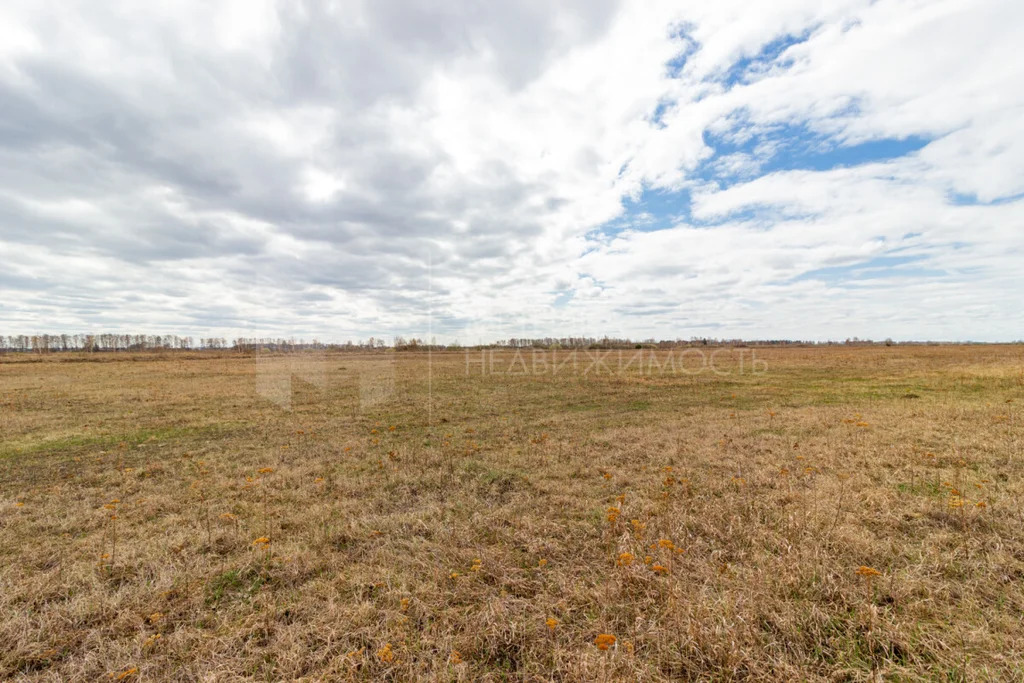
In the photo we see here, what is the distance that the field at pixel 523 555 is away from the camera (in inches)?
137

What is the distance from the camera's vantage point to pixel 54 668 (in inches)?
139

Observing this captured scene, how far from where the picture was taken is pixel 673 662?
3.37 m

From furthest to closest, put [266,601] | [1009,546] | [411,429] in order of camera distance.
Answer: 1. [411,429]
2. [1009,546]
3. [266,601]

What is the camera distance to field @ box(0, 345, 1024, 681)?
3.48 m

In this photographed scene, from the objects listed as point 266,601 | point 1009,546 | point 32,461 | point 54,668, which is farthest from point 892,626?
point 32,461

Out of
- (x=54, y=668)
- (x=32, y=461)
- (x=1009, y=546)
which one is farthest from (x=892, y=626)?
(x=32, y=461)

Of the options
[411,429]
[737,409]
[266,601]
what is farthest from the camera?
[737,409]

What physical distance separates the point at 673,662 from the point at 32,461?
1492 cm

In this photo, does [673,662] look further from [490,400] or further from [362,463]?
[490,400]

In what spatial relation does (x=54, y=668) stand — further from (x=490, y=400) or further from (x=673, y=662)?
(x=490, y=400)

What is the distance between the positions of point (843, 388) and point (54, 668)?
1143 inches

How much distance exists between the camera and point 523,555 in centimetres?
530

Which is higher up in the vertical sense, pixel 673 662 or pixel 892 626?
pixel 892 626

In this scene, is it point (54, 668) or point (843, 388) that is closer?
point (54, 668)
